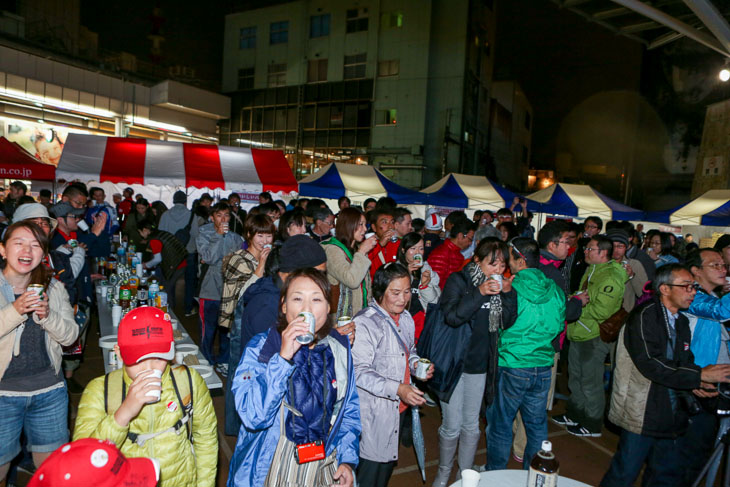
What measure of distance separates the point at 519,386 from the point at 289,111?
2776 centimetres

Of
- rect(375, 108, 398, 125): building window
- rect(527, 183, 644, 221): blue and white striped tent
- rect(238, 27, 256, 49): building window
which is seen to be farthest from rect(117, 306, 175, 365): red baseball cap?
rect(238, 27, 256, 49): building window

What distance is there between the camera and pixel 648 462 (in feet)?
9.71

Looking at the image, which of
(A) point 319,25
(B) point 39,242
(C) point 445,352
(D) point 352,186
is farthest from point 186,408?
(A) point 319,25

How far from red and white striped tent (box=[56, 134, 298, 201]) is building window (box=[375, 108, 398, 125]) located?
1427 centimetres

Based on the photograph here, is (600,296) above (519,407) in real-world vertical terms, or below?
above

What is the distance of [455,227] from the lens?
455 centimetres

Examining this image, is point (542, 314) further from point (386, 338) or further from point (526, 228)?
point (526, 228)

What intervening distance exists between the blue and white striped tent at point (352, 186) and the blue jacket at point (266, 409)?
32.0 feet

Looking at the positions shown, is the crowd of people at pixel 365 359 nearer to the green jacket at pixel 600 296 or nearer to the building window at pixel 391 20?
the green jacket at pixel 600 296

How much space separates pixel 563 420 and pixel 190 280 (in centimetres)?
649

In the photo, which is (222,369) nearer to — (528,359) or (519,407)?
(519,407)

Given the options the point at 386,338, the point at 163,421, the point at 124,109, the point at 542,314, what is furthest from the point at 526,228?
the point at 124,109

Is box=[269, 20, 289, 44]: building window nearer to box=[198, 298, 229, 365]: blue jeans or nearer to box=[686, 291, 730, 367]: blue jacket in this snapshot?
box=[198, 298, 229, 365]: blue jeans

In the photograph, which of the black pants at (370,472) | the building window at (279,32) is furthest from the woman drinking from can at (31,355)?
the building window at (279,32)
